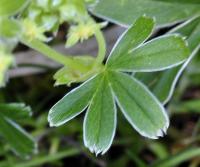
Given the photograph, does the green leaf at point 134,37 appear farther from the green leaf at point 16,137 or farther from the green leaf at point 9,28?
the green leaf at point 16,137

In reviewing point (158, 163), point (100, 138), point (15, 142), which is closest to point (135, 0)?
point (100, 138)

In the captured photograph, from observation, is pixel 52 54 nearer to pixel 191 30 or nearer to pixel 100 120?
pixel 100 120

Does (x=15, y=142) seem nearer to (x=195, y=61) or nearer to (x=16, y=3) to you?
(x=16, y=3)

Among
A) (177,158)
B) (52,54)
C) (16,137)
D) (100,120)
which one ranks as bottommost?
(177,158)

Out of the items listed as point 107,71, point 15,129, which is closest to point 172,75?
point 107,71

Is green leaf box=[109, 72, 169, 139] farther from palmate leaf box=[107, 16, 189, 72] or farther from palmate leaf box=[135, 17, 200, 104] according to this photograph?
palmate leaf box=[135, 17, 200, 104]

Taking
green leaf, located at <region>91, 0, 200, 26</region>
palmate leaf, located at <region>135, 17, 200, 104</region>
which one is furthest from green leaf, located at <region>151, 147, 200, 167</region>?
green leaf, located at <region>91, 0, 200, 26</region>
